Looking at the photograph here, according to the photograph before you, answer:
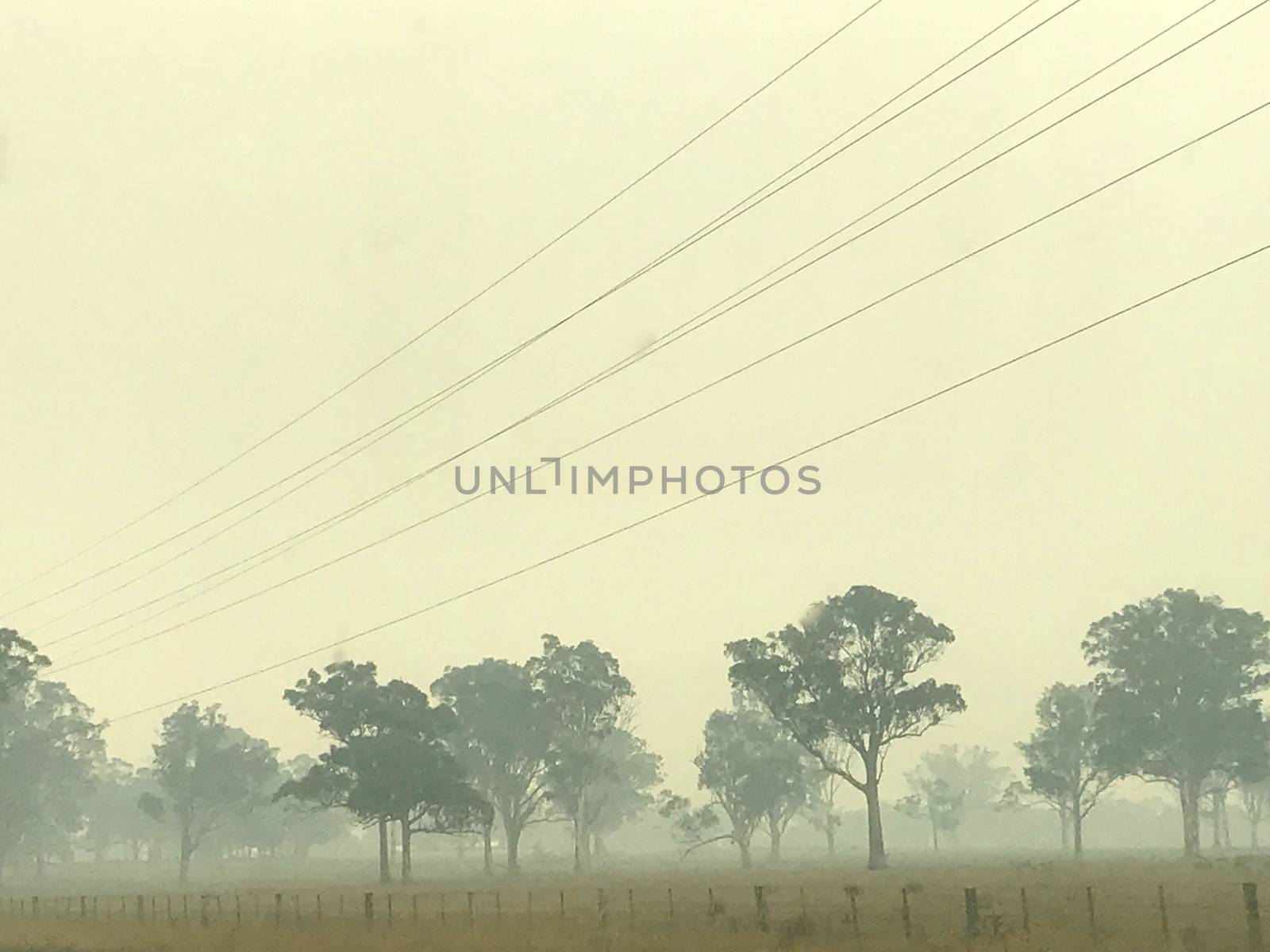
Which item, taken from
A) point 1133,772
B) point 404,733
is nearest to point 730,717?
point 1133,772

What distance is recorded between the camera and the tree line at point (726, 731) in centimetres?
9138

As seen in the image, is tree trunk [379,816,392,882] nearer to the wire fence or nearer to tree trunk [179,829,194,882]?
the wire fence

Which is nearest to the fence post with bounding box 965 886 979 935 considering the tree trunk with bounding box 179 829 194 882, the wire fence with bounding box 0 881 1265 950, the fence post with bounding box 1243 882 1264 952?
the wire fence with bounding box 0 881 1265 950

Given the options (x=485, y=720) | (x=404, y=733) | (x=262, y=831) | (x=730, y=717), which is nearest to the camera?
(x=404, y=733)

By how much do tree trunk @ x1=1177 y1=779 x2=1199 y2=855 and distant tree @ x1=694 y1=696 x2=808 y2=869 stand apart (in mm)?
32854

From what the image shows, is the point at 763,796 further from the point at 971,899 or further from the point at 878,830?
the point at 971,899

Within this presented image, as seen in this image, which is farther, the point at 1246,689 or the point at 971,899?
the point at 1246,689

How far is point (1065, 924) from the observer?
121 ft

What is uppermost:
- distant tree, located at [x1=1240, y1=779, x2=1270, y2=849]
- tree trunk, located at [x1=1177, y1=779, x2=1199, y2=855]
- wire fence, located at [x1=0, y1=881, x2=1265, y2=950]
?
wire fence, located at [x1=0, y1=881, x2=1265, y2=950]

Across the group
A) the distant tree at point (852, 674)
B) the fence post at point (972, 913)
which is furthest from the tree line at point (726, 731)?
the fence post at point (972, 913)

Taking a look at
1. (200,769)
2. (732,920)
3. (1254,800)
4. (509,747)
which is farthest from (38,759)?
(1254,800)

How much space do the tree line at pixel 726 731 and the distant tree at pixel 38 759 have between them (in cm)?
32

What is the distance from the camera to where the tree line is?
300 ft

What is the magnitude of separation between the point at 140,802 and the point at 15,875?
5519cm
